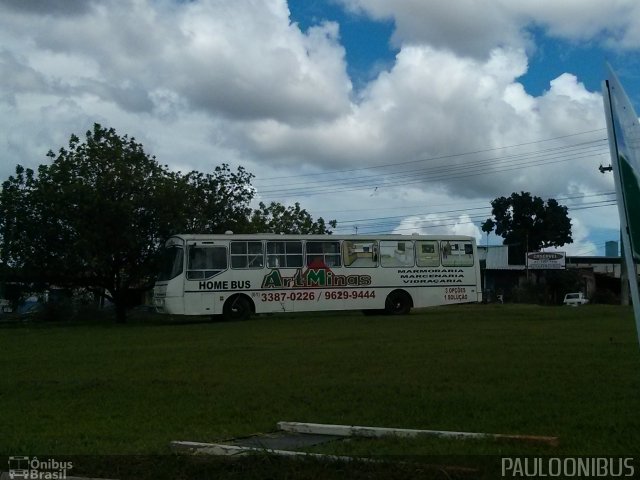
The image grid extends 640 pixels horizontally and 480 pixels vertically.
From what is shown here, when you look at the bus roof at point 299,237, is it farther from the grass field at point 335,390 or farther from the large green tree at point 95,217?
the grass field at point 335,390

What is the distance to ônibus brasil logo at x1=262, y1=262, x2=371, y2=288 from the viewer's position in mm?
29172

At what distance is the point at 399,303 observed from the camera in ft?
101

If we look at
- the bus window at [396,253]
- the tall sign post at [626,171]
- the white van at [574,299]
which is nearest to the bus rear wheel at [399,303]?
the bus window at [396,253]

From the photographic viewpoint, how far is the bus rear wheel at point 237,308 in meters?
28.5

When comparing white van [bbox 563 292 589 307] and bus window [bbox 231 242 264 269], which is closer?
bus window [bbox 231 242 264 269]

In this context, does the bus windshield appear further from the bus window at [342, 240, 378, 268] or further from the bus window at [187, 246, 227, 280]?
the bus window at [342, 240, 378, 268]

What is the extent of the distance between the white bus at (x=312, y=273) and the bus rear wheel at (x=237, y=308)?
36 millimetres

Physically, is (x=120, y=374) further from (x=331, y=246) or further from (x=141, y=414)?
(x=331, y=246)

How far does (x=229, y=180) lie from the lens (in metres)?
34.9

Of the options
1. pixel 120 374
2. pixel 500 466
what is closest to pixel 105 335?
pixel 120 374

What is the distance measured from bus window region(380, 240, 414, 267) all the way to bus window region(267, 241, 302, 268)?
3339 mm

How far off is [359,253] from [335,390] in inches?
789

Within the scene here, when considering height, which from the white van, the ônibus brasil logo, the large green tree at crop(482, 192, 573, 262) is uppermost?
the large green tree at crop(482, 192, 573, 262)

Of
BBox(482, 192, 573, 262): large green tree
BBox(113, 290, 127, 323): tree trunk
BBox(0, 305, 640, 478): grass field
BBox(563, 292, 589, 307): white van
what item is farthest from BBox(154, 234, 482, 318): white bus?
BBox(482, 192, 573, 262): large green tree
